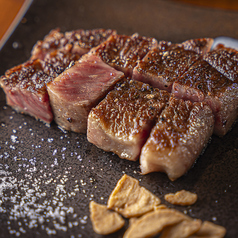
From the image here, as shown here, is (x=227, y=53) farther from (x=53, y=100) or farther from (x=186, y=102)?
(x=53, y=100)

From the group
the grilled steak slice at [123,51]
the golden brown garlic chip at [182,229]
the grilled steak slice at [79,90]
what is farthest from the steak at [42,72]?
the golden brown garlic chip at [182,229]

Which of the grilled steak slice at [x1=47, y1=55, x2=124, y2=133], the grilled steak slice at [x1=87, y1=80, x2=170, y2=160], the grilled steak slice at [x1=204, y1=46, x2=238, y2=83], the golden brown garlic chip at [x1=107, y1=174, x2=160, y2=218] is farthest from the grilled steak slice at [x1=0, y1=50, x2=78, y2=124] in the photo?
the grilled steak slice at [x1=204, y1=46, x2=238, y2=83]

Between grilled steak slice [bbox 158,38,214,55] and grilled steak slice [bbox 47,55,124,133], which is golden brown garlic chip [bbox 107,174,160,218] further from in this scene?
grilled steak slice [bbox 158,38,214,55]

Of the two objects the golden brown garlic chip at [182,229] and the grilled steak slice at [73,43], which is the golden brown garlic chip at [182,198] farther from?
the grilled steak slice at [73,43]

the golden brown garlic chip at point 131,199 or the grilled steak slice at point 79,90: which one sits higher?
the grilled steak slice at point 79,90

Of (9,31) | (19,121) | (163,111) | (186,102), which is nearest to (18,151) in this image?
(19,121)

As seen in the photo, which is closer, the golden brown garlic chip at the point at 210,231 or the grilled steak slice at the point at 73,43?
the golden brown garlic chip at the point at 210,231
